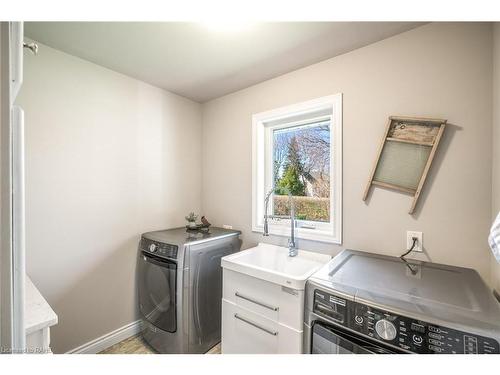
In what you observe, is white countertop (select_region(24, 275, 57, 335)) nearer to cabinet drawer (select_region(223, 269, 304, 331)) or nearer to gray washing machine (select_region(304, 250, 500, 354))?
cabinet drawer (select_region(223, 269, 304, 331))

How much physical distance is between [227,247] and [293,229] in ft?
2.04

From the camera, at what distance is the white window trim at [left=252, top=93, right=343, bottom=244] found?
61.2 inches

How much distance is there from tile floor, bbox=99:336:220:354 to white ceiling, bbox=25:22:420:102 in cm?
230

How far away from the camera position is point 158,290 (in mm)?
1683

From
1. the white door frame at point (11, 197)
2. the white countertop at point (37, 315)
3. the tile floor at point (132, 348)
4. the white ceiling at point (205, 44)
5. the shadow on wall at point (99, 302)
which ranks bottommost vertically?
the tile floor at point (132, 348)

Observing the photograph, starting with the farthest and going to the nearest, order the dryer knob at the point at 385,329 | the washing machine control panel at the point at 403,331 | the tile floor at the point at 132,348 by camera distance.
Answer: the tile floor at the point at 132,348
the dryer knob at the point at 385,329
the washing machine control panel at the point at 403,331

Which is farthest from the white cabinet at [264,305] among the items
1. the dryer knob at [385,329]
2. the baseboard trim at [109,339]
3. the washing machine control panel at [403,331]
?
the baseboard trim at [109,339]

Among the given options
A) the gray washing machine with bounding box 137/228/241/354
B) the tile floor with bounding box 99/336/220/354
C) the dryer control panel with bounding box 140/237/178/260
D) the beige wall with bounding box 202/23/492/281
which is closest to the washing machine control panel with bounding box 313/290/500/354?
the beige wall with bounding box 202/23/492/281

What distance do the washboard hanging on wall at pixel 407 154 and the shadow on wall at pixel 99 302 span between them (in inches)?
80.5

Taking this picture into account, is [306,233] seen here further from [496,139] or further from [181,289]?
[496,139]

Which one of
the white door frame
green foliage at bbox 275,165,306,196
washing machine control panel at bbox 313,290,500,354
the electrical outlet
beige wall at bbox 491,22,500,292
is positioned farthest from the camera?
green foliage at bbox 275,165,306,196

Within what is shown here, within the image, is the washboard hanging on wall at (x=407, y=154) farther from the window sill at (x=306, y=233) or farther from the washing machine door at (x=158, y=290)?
the washing machine door at (x=158, y=290)

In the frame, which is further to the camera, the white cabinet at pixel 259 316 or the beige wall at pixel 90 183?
the beige wall at pixel 90 183

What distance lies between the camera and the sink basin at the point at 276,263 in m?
1.18
